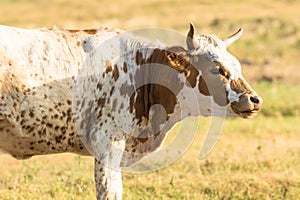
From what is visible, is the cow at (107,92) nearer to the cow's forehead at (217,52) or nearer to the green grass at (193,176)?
the cow's forehead at (217,52)

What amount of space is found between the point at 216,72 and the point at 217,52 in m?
0.22

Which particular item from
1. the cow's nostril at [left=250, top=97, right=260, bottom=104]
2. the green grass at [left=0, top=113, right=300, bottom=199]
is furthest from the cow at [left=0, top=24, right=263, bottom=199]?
the green grass at [left=0, top=113, right=300, bottom=199]

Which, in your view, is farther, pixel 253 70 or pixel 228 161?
pixel 253 70

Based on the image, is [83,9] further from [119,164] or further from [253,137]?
[119,164]

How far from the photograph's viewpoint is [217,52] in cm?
750

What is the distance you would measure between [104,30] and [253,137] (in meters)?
6.54

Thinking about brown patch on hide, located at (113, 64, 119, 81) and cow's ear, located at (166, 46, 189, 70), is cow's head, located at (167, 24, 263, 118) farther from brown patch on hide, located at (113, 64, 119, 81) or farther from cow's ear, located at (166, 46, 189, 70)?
brown patch on hide, located at (113, 64, 119, 81)

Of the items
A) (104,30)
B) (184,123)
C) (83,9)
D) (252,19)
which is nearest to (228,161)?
(184,123)

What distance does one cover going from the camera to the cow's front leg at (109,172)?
7.30 meters

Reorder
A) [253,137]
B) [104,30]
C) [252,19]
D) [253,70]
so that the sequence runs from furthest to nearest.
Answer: [252,19], [253,70], [253,137], [104,30]

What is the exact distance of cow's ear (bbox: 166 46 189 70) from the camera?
7.58 m

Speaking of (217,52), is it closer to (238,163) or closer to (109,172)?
(109,172)

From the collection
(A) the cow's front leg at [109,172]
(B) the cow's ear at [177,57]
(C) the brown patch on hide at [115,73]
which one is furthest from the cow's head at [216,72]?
(A) the cow's front leg at [109,172]

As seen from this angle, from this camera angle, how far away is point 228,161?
10805 millimetres
